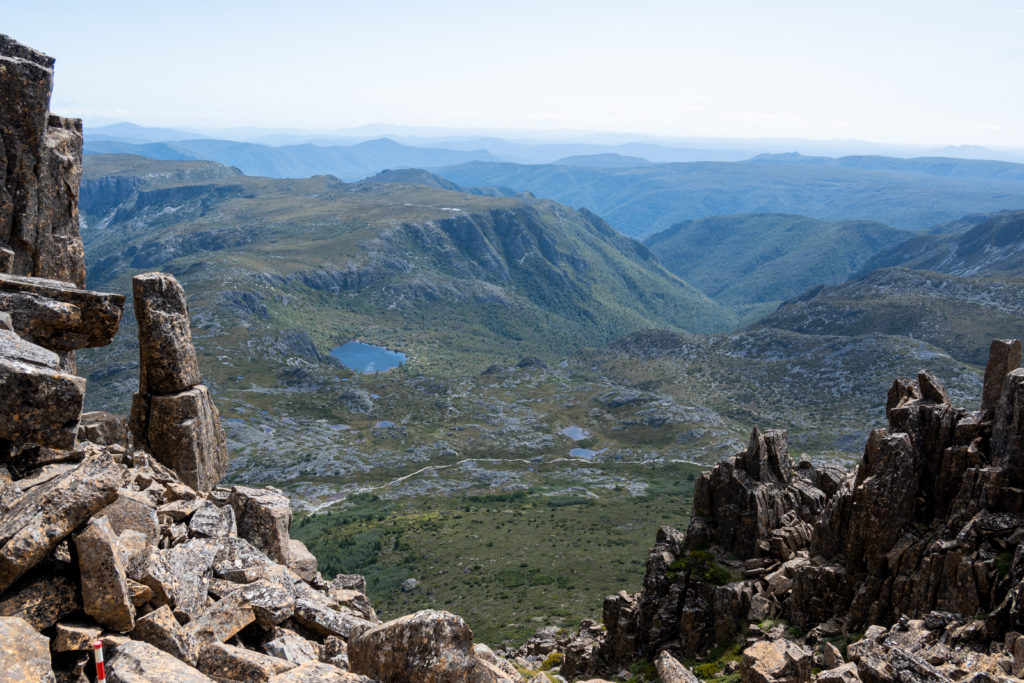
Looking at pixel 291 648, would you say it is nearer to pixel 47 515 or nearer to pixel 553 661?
pixel 47 515

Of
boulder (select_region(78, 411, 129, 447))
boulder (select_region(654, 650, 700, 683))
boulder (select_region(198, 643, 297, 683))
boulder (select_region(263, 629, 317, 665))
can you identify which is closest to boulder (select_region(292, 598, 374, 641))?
boulder (select_region(263, 629, 317, 665))

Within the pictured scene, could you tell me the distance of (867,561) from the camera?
126ft

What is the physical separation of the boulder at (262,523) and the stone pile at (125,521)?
68 millimetres

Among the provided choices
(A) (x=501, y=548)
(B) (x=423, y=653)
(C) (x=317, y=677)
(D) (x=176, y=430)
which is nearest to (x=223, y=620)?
(C) (x=317, y=677)

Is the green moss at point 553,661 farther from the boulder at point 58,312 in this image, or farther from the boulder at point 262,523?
the boulder at point 58,312

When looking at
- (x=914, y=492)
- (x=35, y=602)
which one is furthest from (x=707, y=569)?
(x=35, y=602)

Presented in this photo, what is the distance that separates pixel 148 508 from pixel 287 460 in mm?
152453

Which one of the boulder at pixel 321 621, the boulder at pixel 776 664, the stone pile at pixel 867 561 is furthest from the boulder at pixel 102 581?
the boulder at pixel 776 664

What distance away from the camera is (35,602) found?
52.3 ft

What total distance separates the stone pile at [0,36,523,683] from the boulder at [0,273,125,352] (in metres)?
0.06

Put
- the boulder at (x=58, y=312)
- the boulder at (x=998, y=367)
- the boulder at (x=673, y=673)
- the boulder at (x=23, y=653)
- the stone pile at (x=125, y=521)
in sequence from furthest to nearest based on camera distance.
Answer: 1. the boulder at (x=998, y=367)
2. the boulder at (x=673, y=673)
3. the boulder at (x=58, y=312)
4. the stone pile at (x=125, y=521)
5. the boulder at (x=23, y=653)

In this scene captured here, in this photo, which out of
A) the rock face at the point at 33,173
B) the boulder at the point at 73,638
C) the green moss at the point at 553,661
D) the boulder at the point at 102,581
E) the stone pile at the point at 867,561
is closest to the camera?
the boulder at the point at 73,638

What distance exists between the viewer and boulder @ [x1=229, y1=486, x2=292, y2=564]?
106ft

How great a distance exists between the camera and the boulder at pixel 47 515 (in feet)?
51.1
